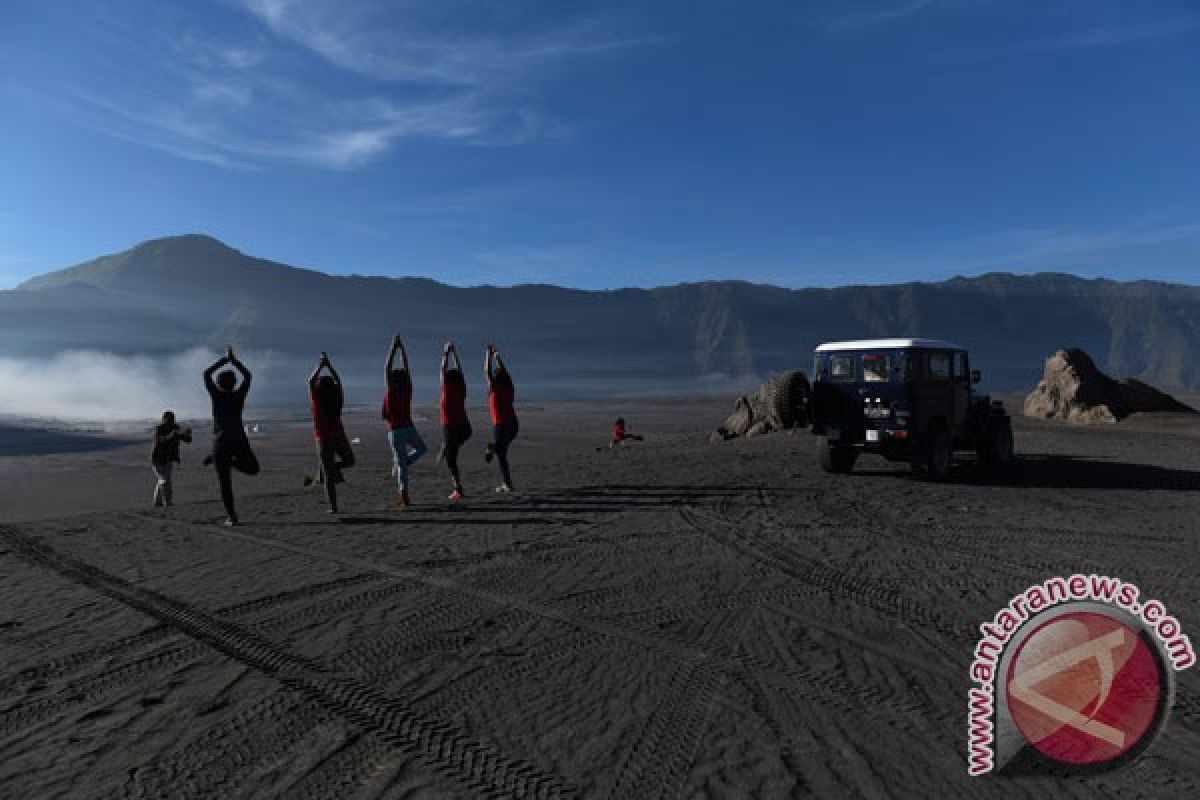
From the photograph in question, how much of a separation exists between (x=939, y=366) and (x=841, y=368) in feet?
5.44

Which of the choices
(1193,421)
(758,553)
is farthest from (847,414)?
(1193,421)

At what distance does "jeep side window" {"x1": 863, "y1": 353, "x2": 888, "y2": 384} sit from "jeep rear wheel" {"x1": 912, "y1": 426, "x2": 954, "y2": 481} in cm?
128

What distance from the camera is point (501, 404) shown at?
1143 centimetres

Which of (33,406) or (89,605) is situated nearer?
(89,605)

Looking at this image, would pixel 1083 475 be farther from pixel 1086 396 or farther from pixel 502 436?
pixel 1086 396

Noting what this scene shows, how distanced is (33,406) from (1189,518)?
7755 centimetres

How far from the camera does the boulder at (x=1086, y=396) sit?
26.5m

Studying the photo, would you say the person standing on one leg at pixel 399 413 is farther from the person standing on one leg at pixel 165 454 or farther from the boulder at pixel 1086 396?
the boulder at pixel 1086 396

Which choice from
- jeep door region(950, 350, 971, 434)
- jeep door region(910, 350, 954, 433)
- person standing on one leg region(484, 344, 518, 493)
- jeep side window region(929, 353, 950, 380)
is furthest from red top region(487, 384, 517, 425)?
jeep door region(950, 350, 971, 434)

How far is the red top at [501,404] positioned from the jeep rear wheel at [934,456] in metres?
6.95

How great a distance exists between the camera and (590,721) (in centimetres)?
420

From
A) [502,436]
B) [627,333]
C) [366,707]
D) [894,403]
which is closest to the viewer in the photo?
[366,707]

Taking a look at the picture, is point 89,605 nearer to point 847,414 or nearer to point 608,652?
point 608,652

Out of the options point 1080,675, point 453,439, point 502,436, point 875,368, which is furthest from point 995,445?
point 1080,675
